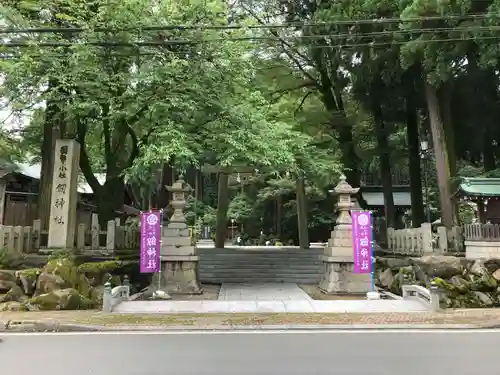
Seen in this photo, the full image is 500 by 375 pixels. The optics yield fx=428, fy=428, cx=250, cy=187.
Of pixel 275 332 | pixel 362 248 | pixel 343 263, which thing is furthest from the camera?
pixel 343 263

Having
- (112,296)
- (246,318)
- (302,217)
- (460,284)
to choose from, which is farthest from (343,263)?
(302,217)

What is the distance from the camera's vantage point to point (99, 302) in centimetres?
1335

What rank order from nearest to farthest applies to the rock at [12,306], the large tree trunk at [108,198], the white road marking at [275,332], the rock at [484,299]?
the white road marking at [275,332] < the rock at [12,306] < the rock at [484,299] < the large tree trunk at [108,198]

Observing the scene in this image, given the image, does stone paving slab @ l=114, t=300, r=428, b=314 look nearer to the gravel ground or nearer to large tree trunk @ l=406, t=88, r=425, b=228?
the gravel ground

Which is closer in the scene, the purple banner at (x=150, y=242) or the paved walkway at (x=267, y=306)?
the paved walkway at (x=267, y=306)

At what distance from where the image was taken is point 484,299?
14227 mm

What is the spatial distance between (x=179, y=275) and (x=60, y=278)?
4307 millimetres

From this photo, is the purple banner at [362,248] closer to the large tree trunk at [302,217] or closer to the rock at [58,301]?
the rock at [58,301]

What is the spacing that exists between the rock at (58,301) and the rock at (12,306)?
0.17m

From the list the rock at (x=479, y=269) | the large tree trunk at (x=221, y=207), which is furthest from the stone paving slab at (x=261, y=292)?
the large tree trunk at (x=221, y=207)

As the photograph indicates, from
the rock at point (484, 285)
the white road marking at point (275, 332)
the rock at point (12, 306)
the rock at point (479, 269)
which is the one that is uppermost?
the rock at point (479, 269)

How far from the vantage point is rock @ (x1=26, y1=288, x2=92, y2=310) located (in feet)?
39.4

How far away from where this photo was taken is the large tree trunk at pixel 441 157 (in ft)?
60.7

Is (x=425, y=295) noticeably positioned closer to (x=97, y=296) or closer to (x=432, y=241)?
(x=432, y=241)
